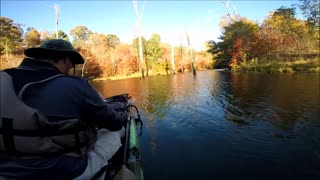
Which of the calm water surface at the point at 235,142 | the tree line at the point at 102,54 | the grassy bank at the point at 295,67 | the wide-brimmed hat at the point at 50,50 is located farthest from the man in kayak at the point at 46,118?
the tree line at the point at 102,54

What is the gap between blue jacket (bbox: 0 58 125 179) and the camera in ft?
6.55

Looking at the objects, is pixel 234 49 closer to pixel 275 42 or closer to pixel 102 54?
pixel 275 42

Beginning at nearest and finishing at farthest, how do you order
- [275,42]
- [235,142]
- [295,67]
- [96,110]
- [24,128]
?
[24,128]
[96,110]
[235,142]
[295,67]
[275,42]

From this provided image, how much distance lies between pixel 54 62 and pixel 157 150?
3816 mm

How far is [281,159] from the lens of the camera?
15.9 ft

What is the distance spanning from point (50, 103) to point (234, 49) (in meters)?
44.8

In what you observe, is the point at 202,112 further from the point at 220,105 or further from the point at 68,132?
the point at 68,132

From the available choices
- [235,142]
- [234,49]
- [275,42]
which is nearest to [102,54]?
[234,49]

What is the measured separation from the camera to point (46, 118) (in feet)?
6.48

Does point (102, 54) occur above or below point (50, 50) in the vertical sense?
above

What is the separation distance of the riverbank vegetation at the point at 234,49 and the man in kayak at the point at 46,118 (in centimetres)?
2773

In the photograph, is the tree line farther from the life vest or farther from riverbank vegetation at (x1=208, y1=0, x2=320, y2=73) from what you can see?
the life vest

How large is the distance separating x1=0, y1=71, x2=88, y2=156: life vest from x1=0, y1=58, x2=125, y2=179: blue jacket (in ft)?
0.14

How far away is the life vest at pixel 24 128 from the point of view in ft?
6.25
